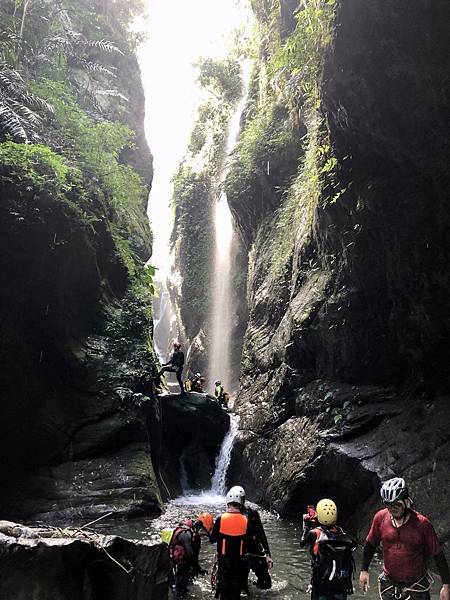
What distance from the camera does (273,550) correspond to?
9648 mm

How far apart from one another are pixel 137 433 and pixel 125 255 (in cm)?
650

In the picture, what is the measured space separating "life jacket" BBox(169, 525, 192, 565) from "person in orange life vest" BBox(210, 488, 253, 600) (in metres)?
1.03

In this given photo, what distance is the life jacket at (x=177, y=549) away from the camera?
20.9 feet

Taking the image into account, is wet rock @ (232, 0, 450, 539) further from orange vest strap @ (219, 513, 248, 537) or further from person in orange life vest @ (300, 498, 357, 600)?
orange vest strap @ (219, 513, 248, 537)

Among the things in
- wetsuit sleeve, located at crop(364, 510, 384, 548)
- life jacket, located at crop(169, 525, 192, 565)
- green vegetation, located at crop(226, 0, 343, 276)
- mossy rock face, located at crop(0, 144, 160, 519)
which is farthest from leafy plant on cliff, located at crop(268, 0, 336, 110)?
life jacket, located at crop(169, 525, 192, 565)

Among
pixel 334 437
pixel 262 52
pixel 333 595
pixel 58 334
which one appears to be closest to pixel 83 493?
pixel 58 334

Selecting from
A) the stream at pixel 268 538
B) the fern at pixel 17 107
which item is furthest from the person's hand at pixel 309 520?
the fern at pixel 17 107

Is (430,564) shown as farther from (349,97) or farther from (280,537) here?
(349,97)

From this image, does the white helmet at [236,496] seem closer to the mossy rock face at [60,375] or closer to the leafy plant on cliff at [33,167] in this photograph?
the mossy rock face at [60,375]

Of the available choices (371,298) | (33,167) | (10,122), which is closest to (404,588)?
(371,298)

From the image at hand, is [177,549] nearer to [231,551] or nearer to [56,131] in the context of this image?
[231,551]

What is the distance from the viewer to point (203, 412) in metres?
18.1

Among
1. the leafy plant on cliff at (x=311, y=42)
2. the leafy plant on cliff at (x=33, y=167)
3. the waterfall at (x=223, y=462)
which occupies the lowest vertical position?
the waterfall at (x=223, y=462)

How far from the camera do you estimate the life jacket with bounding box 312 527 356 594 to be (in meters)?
4.70
